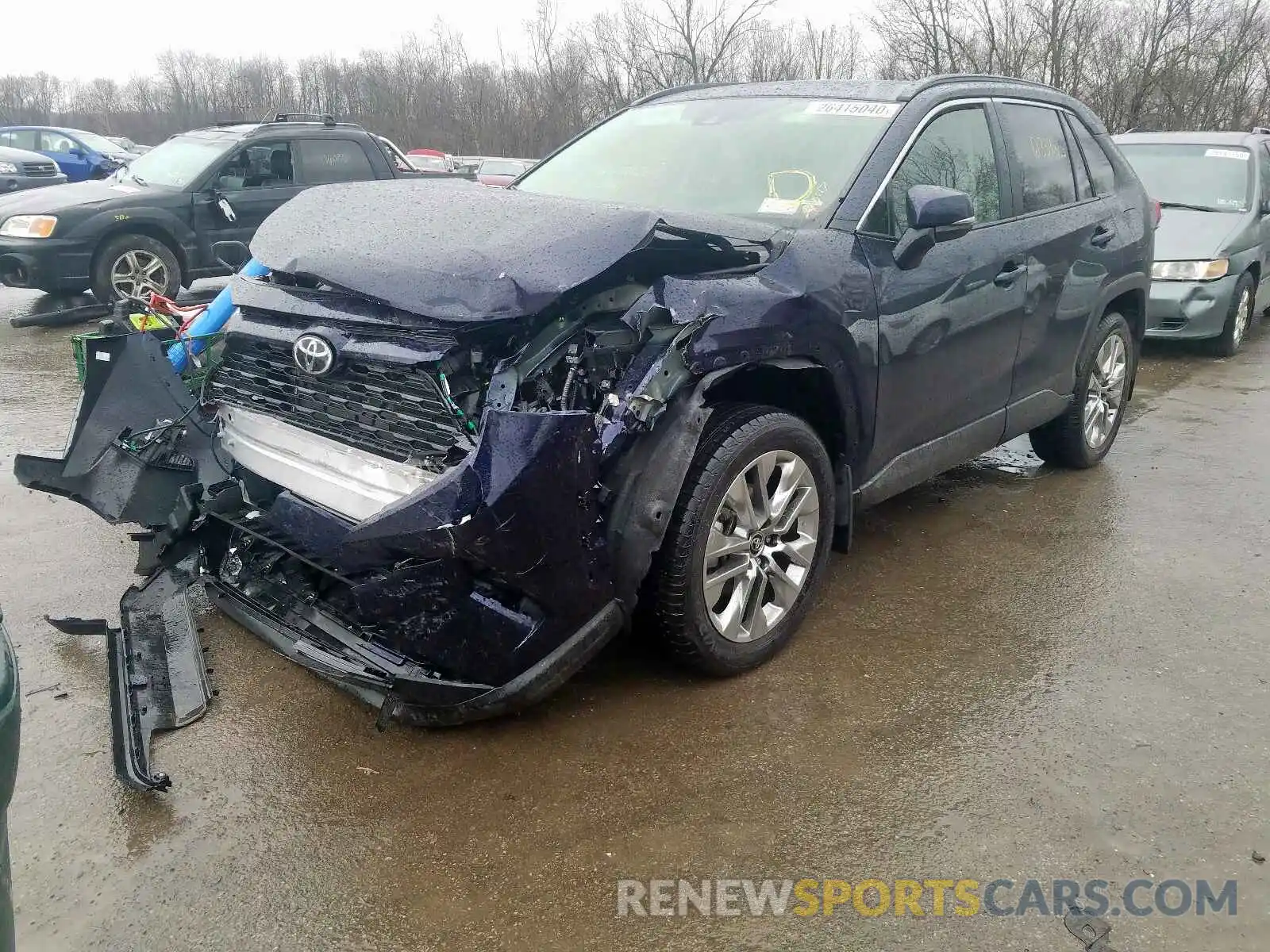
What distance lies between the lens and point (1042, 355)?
4.50m

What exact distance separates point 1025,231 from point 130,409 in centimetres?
366

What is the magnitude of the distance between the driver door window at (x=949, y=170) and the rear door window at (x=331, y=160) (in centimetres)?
713

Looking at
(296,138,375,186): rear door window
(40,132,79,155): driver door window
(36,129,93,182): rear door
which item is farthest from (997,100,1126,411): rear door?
(40,132,79,155): driver door window

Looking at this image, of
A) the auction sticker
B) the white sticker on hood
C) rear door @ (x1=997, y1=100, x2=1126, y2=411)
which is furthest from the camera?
rear door @ (x1=997, y1=100, x2=1126, y2=411)

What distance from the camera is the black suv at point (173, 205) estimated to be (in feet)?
28.5

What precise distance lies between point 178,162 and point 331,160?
146 centimetres

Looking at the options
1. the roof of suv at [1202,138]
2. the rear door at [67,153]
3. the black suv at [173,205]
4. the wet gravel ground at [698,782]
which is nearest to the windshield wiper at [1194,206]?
the roof of suv at [1202,138]

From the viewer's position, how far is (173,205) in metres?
9.11

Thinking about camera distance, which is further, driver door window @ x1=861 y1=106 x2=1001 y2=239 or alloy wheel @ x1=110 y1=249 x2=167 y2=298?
alloy wheel @ x1=110 y1=249 x2=167 y2=298

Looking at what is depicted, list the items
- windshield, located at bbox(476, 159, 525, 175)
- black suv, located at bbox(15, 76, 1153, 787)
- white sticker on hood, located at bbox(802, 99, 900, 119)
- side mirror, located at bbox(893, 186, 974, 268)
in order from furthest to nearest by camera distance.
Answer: windshield, located at bbox(476, 159, 525, 175) < white sticker on hood, located at bbox(802, 99, 900, 119) < side mirror, located at bbox(893, 186, 974, 268) < black suv, located at bbox(15, 76, 1153, 787)

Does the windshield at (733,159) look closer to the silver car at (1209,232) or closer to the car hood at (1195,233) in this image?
the silver car at (1209,232)

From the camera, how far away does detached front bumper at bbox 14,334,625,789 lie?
2455 mm

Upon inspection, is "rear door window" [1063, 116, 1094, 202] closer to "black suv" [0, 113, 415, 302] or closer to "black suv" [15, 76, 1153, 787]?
"black suv" [15, 76, 1153, 787]

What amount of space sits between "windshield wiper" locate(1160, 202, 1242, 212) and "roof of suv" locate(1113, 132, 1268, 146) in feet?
2.62
